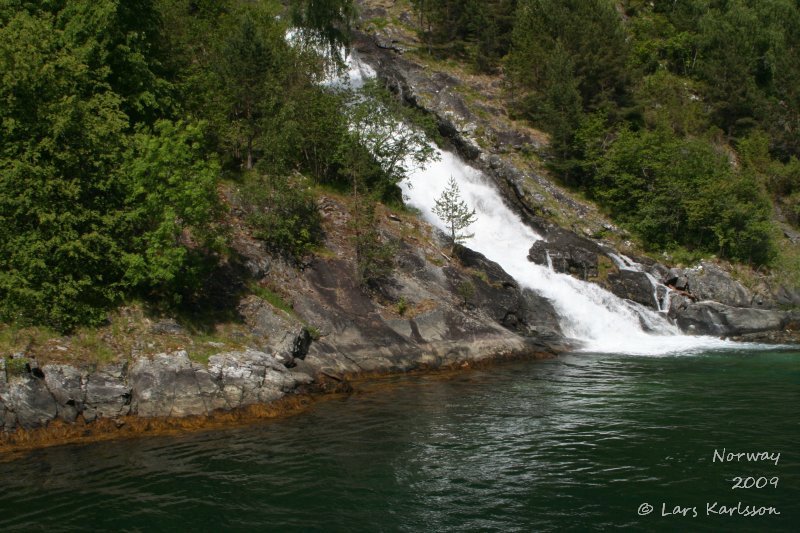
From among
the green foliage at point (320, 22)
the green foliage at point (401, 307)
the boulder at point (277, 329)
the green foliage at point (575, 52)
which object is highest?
the green foliage at point (575, 52)

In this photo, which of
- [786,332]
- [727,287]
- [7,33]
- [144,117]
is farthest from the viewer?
[727,287]

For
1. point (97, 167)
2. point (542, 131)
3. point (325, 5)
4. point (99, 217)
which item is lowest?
point (99, 217)

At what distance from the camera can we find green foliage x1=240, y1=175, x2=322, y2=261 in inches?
1070

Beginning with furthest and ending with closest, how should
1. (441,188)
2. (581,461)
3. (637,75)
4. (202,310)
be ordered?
(637,75), (441,188), (202,310), (581,461)

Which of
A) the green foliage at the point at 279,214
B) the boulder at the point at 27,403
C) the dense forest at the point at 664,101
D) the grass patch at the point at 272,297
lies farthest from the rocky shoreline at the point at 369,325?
the dense forest at the point at 664,101

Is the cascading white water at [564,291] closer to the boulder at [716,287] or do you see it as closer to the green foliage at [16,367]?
the boulder at [716,287]

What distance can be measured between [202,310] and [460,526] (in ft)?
49.5

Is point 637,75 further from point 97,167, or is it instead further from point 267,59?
point 97,167

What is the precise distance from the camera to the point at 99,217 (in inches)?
757

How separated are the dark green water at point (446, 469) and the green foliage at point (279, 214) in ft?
32.9

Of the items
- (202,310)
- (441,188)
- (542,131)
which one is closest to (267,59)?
(441,188)

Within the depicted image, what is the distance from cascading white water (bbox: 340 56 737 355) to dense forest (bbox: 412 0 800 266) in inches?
323

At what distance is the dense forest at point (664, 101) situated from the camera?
41469 millimetres

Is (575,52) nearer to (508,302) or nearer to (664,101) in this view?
(664,101)
